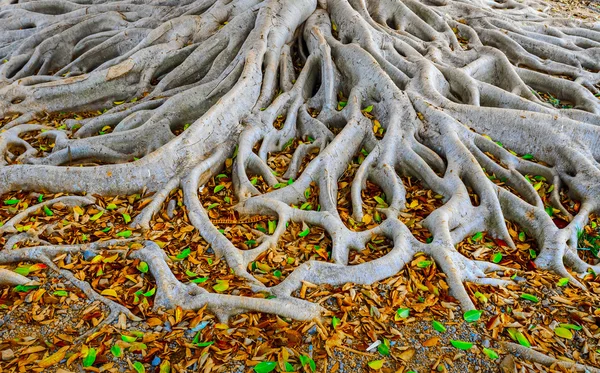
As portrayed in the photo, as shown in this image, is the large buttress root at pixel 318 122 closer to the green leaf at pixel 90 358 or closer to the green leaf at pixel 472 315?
the green leaf at pixel 472 315

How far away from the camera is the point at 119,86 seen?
5910mm

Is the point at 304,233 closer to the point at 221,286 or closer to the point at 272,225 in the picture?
the point at 272,225

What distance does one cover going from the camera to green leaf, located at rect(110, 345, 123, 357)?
2756mm

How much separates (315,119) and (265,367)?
3.14 meters

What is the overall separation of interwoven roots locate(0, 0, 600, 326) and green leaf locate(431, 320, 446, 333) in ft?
0.98

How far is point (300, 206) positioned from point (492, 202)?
69.3 inches

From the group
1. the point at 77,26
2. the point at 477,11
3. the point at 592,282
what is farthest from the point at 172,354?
the point at 477,11

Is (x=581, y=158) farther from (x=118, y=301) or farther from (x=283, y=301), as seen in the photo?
(x=118, y=301)

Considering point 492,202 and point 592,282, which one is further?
point 492,202

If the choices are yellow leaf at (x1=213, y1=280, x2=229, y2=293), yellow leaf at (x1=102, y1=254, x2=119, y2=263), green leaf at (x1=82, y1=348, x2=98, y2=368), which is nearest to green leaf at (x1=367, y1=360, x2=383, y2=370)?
yellow leaf at (x1=213, y1=280, x2=229, y2=293)

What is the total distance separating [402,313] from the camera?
10.1 ft

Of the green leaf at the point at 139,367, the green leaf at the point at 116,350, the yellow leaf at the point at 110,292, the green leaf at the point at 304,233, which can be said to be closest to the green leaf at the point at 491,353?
the green leaf at the point at 304,233

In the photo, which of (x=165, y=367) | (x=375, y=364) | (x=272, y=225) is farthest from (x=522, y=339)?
(x=165, y=367)

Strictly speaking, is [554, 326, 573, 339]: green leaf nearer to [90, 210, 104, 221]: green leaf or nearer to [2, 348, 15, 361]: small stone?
[2, 348, 15, 361]: small stone
